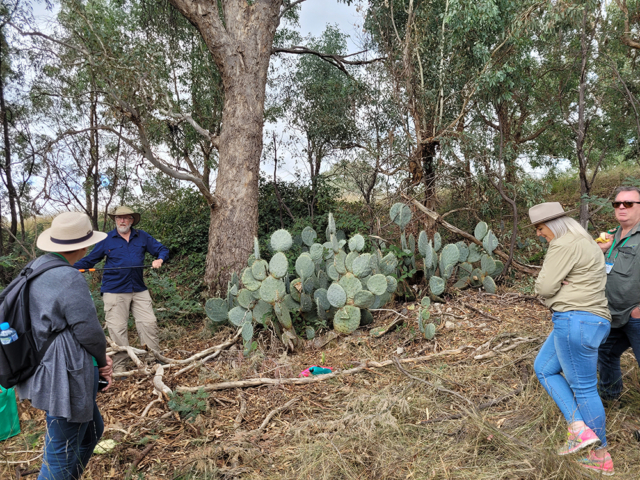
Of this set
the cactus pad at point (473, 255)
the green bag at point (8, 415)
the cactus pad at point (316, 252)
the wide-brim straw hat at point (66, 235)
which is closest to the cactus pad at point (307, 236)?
the cactus pad at point (316, 252)

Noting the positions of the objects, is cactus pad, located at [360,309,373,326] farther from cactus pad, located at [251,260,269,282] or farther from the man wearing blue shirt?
the man wearing blue shirt

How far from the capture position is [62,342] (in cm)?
211

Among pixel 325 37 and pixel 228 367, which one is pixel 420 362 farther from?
pixel 325 37

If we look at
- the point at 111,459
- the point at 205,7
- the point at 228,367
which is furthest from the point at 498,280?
the point at 205,7

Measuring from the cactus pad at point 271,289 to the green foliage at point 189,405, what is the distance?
1.32m

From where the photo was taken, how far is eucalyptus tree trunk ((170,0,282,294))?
6.30 meters

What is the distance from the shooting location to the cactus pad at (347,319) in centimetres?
461

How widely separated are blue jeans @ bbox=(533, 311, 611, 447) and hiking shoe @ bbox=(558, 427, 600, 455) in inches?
2.1

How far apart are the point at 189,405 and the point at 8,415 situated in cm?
123

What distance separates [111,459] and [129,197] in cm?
856

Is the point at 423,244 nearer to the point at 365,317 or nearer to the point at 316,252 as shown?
the point at 365,317

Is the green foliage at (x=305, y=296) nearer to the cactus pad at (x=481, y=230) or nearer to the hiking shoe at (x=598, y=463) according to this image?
the cactus pad at (x=481, y=230)

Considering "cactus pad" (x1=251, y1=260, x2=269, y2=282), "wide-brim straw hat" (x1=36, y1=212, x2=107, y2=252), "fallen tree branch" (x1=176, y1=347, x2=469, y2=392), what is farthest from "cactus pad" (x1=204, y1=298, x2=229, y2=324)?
"wide-brim straw hat" (x1=36, y1=212, x2=107, y2=252)

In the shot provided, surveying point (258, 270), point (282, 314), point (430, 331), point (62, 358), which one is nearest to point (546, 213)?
point (430, 331)
